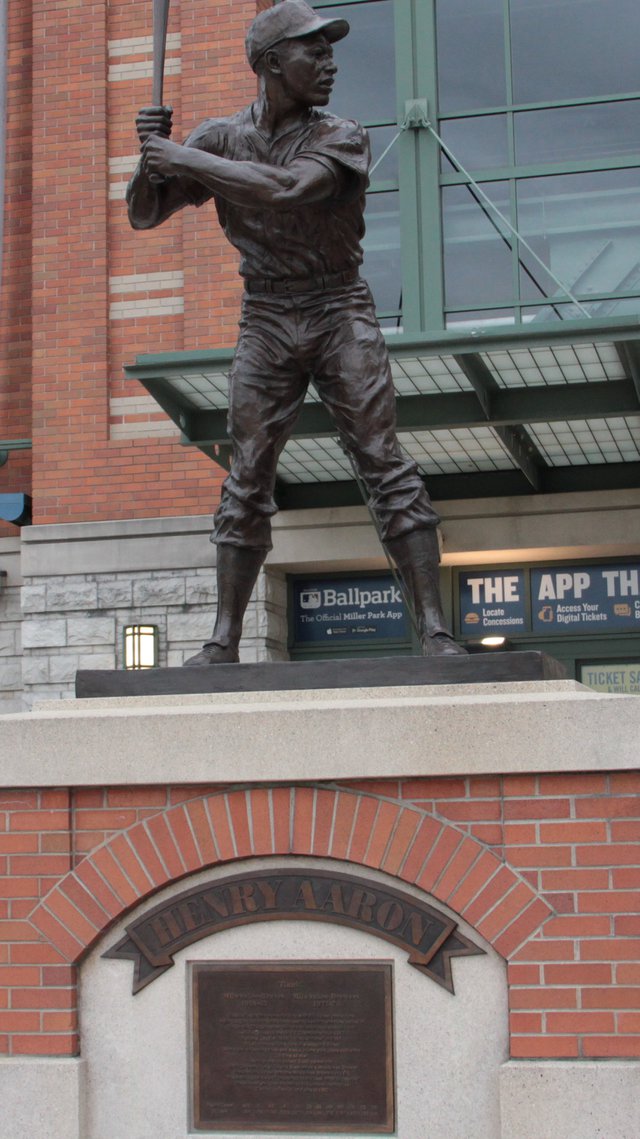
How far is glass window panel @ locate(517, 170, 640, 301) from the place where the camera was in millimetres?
13820

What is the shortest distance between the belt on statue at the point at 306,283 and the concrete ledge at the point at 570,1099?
3.03 metres

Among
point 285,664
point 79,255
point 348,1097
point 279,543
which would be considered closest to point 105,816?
→ point 285,664

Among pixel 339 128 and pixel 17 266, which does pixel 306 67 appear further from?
pixel 17 266

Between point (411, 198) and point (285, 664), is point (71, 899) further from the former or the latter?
point (411, 198)

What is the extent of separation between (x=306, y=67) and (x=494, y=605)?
31.3 ft

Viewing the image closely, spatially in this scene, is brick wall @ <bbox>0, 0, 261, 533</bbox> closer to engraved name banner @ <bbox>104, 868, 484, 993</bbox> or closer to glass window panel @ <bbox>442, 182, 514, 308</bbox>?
glass window panel @ <bbox>442, 182, 514, 308</bbox>

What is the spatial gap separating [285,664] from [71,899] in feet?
3.86

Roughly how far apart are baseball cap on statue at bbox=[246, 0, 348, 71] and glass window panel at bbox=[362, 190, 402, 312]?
8.43 metres

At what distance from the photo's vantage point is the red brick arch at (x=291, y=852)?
526 cm

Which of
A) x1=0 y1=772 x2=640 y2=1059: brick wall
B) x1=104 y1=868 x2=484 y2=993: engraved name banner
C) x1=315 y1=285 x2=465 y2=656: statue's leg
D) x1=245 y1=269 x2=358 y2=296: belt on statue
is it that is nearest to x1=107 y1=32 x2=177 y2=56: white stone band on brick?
x1=245 y1=269 x2=358 y2=296: belt on statue

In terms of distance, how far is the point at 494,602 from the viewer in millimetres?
15000

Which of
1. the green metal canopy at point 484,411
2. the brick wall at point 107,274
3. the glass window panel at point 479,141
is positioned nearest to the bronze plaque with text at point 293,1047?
the green metal canopy at point 484,411

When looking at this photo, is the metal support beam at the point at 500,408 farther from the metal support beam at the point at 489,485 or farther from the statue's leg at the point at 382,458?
the statue's leg at the point at 382,458

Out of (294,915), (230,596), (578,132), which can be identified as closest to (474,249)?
(578,132)
